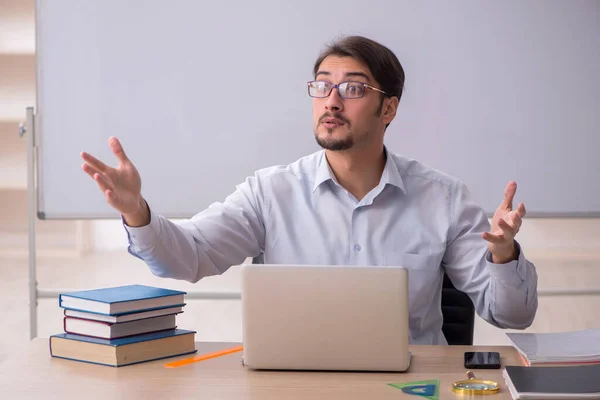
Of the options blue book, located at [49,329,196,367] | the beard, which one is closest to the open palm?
blue book, located at [49,329,196,367]

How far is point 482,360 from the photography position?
1.58 m

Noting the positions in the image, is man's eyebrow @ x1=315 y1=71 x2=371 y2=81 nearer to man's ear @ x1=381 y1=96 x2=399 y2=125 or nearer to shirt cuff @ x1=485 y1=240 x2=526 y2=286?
man's ear @ x1=381 y1=96 x2=399 y2=125

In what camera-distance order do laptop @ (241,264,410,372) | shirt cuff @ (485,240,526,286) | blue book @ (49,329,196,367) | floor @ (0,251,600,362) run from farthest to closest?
floor @ (0,251,600,362)
shirt cuff @ (485,240,526,286)
blue book @ (49,329,196,367)
laptop @ (241,264,410,372)

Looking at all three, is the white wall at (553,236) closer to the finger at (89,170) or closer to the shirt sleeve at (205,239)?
the shirt sleeve at (205,239)

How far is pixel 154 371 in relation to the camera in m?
1.55

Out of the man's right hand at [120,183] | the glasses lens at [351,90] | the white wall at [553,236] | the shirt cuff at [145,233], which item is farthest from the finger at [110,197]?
the white wall at [553,236]

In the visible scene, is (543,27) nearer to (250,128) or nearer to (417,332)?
(250,128)

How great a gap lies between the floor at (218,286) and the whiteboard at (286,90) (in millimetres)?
318

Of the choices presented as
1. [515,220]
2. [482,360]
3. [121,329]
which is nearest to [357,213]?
[515,220]

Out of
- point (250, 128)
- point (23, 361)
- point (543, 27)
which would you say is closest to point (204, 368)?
point (23, 361)

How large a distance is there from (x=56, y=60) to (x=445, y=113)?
5.04ft

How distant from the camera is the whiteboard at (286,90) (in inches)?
121

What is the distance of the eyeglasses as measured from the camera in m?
2.16

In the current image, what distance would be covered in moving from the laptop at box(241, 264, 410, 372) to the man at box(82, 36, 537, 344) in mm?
559
